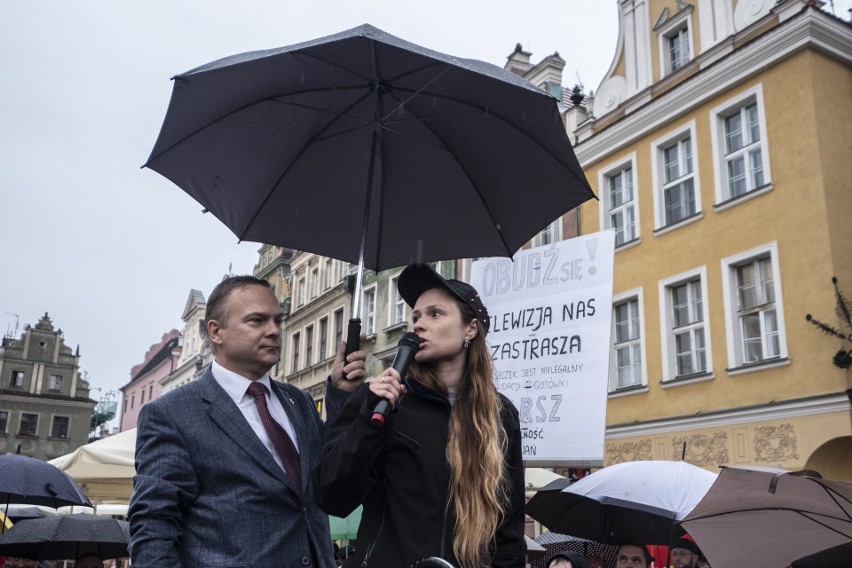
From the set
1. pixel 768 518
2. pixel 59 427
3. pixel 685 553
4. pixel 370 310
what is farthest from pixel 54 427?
pixel 768 518

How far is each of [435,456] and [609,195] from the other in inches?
716

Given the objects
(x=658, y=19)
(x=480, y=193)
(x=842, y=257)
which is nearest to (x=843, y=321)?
(x=842, y=257)

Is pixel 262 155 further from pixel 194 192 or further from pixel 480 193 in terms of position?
pixel 480 193

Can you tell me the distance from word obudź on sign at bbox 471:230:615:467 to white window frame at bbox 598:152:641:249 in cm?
1224

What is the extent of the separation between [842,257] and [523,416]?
1019cm

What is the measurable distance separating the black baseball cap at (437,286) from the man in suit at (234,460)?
0.31 m

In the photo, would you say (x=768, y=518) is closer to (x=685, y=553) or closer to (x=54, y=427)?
(x=685, y=553)

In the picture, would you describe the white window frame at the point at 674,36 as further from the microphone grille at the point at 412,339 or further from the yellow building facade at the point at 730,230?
the microphone grille at the point at 412,339

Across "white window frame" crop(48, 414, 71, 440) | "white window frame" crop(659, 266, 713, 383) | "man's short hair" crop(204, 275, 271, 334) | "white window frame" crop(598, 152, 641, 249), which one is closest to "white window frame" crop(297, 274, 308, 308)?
"white window frame" crop(598, 152, 641, 249)

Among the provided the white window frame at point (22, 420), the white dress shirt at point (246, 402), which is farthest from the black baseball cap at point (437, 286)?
the white window frame at point (22, 420)

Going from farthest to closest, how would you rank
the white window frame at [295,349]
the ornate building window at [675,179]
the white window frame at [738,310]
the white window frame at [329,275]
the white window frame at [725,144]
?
1. the white window frame at [295,349]
2. the white window frame at [329,275]
3. the ornate building window at [675,179]
4. the white window frame at [725,144]
5. the white window frame at [738,310]

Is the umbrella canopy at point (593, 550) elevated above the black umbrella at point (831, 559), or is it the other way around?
the black umbrella at point (831, 559)

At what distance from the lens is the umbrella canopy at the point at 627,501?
7.11 metres

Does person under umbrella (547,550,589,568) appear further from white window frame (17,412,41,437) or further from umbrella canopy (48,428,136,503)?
white window frame (17,412,41,437)
